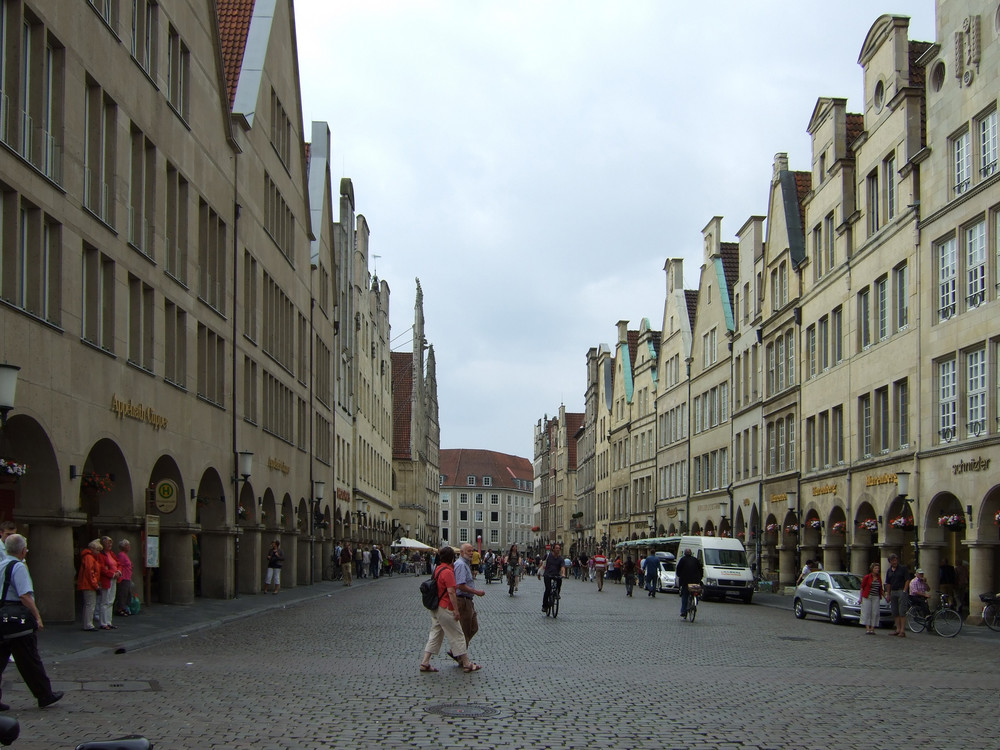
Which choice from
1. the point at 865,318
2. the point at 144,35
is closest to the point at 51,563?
the point at 144,35

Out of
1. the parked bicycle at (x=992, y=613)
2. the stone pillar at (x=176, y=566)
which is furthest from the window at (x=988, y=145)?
the stone pillar at (x=176, y=566)

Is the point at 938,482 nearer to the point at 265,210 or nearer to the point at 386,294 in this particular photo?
the point at 265,210

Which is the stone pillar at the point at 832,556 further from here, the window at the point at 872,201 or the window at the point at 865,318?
the window at the point at 872,201

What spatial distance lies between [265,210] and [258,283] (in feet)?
10.4

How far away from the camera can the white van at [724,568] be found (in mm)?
40781

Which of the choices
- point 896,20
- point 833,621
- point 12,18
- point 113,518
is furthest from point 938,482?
point 12,18

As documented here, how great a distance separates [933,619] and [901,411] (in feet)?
33.5

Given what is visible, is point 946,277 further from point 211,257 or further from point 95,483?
point 95,483

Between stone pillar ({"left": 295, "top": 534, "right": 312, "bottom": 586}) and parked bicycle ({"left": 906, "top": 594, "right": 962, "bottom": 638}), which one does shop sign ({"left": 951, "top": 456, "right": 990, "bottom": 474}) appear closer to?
parked bicycle ({"left": 906, "top": 594, "right": 962, "bottom": 638})

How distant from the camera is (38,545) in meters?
20.5

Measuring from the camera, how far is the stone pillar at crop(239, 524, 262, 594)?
121 feet

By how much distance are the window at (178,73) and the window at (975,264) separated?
19240 mm

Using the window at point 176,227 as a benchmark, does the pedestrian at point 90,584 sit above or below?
below

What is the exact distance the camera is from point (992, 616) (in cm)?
2695
